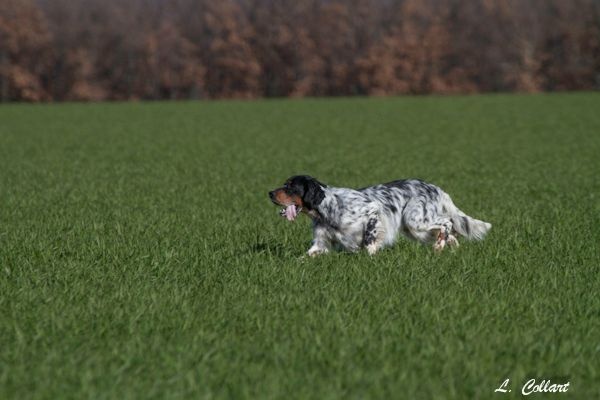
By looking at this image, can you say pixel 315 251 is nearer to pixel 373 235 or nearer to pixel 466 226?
pixel 373 235

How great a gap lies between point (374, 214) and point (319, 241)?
0.61m

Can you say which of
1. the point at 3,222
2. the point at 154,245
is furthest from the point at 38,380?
the point at 3,222

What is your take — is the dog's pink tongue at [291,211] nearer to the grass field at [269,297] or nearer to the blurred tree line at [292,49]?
the grass field at [269,297]

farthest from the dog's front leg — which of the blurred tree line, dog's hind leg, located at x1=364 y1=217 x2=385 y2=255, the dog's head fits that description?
the blurred tree line

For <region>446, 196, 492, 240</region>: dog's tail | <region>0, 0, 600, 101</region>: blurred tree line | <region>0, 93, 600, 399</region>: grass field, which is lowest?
<region>0, 93, 600, 399</region>: grass field

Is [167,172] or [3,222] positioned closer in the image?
[3,222]

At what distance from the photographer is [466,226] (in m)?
9.01

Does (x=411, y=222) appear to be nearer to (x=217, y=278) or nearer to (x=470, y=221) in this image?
(x=470, y=221)

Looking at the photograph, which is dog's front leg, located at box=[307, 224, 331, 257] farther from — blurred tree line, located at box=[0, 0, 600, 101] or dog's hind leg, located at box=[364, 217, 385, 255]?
blurred tree line, located at box=[0, 0, 600, 101]

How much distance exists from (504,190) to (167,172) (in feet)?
23.4

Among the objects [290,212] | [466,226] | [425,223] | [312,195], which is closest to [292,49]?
[466,226]

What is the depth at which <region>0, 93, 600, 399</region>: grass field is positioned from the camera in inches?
191

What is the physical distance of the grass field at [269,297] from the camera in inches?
191

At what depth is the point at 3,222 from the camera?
35.8ft
